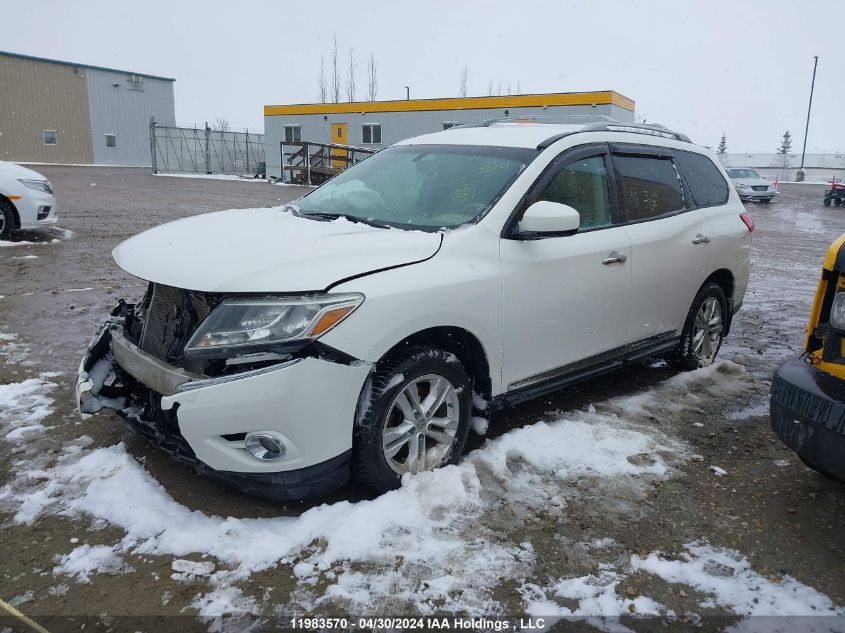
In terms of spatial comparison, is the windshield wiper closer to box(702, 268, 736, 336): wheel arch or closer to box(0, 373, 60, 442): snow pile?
box(0, 373, 60, 442): snow pile

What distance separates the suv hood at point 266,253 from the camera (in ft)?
8.66

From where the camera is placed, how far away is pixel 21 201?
29.8ft

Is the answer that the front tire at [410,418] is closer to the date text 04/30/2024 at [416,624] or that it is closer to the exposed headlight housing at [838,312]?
the date text 04/30/2024 at [416,624]

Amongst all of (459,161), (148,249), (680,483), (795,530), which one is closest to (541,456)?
(680,483)

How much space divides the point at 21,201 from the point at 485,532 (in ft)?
29.6

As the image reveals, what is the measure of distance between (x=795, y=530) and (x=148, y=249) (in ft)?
10.9

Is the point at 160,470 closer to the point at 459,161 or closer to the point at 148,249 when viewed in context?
the point at 148,249

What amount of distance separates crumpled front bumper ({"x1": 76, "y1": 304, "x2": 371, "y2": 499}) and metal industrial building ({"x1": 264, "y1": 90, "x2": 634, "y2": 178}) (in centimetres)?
2291

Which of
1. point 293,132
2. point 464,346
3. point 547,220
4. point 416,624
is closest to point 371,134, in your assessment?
point 293,132

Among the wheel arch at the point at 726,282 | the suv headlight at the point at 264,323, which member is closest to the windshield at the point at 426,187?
the suv headlight at the point at 264,323

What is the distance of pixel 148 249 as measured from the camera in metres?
3.12

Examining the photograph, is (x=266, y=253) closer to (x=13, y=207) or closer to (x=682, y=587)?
(x=682, y=587)

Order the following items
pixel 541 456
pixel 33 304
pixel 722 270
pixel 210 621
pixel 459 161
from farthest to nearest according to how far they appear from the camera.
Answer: pixel 33 304 < pixel 722 270 < pixel 459 161 < pixel 541 456 < pixel 210 621

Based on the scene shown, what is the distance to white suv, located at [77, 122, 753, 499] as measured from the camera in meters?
2.60
